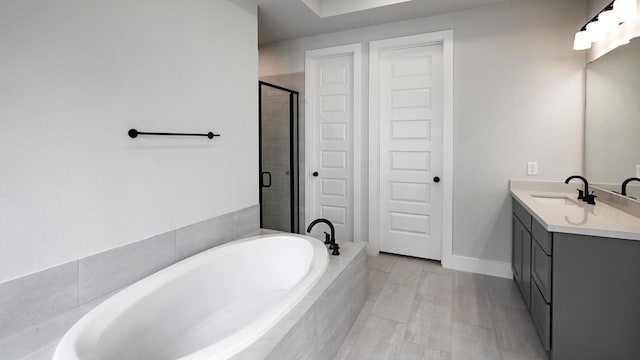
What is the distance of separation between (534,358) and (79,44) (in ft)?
9.54

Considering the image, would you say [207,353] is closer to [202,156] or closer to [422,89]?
[202,156]

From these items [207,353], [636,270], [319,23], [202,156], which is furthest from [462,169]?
[207,353]

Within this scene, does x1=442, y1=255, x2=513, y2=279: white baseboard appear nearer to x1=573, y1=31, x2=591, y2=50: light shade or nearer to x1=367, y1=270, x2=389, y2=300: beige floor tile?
x1=367, y1=270, x2=389, y2=300: beige floor tile

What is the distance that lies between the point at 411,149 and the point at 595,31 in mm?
1634

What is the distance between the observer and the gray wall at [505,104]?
263 centimetres

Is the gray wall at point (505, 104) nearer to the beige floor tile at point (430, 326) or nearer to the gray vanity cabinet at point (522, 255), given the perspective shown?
the gray vanity cabinet at point (522, 255)

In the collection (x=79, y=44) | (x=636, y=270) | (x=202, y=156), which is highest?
(x=79, y=44)

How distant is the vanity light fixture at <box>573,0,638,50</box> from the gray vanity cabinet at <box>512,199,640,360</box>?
1.44 meters

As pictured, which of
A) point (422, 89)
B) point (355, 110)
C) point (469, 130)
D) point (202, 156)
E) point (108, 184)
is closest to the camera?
point (108, 184)

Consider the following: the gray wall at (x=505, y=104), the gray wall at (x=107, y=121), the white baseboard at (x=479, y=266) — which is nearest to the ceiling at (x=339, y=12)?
the gray wall at (x=505, y=104)

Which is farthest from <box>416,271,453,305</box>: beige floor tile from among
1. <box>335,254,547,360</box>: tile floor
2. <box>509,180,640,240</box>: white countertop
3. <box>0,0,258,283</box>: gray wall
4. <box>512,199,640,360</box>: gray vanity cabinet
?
<box>0,0,258,283</box>: gray wall

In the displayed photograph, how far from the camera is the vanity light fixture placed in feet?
6.27

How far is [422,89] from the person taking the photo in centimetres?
318

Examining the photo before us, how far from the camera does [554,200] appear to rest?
2.50 metres
